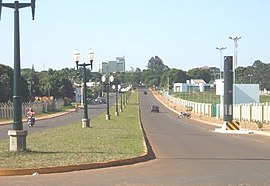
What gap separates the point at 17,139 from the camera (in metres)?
17.1

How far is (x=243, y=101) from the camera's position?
86.9 m

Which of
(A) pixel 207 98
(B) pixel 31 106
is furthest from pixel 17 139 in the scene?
(A) pixel 207 98

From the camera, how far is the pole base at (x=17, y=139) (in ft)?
55.7

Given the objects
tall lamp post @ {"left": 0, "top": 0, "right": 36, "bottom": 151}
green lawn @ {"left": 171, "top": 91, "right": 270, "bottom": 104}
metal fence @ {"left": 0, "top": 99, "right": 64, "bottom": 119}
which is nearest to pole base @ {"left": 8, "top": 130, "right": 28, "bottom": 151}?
tall lamp post @ {"left": 0, "top": 0, "right": 36, "bottom": 151}

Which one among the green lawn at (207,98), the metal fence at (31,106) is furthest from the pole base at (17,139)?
the green lawn at (207,98)

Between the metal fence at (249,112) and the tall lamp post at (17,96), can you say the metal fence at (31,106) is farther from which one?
the tall lamp post at (17,96)

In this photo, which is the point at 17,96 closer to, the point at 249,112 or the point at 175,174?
the point at 175,174

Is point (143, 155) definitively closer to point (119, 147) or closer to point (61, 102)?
point (119, 147)

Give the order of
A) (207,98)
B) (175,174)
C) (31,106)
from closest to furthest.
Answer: (175,174), (31,106), (207,98)

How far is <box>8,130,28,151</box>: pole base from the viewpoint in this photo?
16969mm

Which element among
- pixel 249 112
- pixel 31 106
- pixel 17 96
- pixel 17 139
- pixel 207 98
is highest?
pixel 17 96

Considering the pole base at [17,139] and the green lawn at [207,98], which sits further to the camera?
the green lawn at [207,98]

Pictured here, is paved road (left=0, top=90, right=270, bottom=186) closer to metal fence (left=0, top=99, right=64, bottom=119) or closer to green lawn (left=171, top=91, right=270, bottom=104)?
metal fence (left=0, top=99, right=64, bottom=119)

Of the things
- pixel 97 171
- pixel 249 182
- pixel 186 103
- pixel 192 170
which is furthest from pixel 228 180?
pixel 186 103
